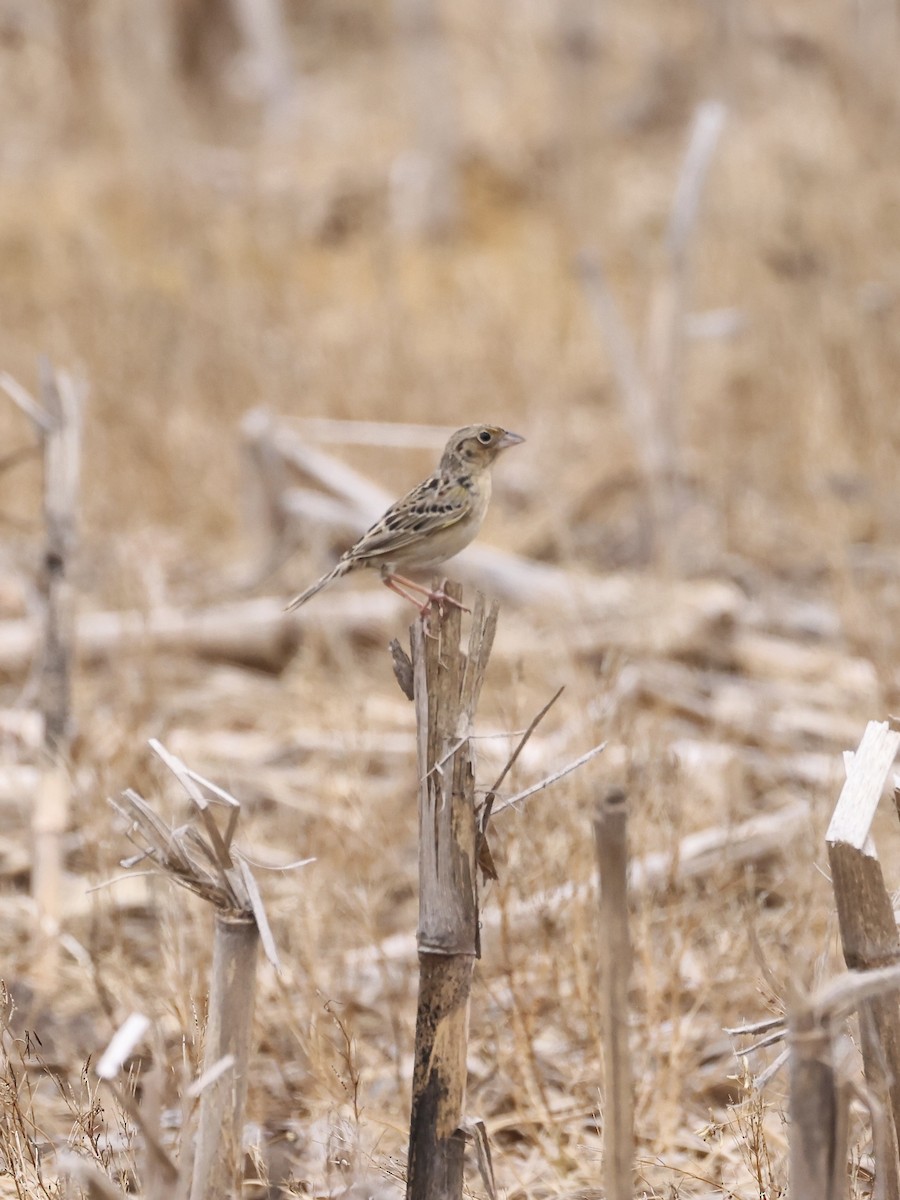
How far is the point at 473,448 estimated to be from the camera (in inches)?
112

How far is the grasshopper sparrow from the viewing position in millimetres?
2787

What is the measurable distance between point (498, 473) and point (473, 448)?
6.73 meters

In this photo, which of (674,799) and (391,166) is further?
(391,166)

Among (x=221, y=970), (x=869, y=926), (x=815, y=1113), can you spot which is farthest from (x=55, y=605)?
(x=815, y=1113)

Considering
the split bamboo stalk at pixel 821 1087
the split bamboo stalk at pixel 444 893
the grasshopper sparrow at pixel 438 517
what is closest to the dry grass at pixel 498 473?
the split bamboo stalk at pixel 821 1087

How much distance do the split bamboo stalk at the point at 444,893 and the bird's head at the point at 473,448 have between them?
0.55m

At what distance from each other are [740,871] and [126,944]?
6.58 ft

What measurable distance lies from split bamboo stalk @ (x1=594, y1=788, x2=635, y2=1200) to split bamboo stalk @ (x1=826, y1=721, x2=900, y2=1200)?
0.34 metres

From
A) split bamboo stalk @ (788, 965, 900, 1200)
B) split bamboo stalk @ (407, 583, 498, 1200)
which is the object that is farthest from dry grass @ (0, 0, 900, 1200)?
split bamboo stalk @ (407, 583, 498, 1200)

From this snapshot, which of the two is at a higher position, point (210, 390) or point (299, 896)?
point (210, 390)

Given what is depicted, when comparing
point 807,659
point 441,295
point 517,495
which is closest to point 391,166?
point 441,295

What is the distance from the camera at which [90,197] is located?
55.7 ft

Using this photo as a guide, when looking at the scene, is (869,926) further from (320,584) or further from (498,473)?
(498,473)

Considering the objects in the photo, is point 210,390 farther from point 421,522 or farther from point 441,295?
point 421,522
